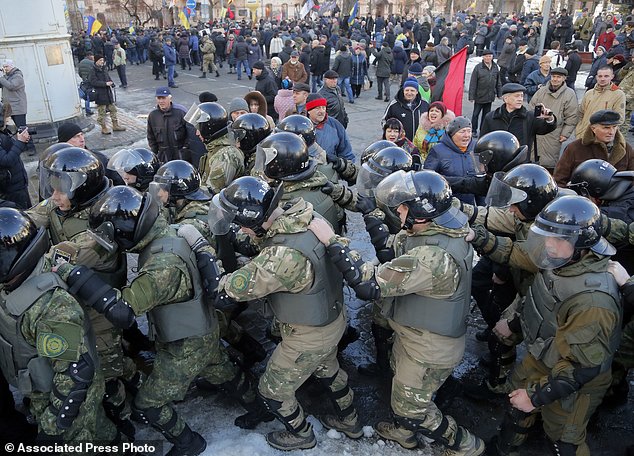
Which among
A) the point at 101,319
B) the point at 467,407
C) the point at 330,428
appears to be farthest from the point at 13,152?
the point at 467,407

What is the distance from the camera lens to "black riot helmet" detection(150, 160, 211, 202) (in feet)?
14.1

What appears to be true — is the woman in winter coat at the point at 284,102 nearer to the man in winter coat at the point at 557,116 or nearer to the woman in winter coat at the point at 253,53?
the man in winter coat at the point at 557,116

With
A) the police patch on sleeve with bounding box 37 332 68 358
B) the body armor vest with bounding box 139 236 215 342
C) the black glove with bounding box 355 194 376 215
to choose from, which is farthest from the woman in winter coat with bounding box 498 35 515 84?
the police patch on sleeve with bounding box 37 332 68 358

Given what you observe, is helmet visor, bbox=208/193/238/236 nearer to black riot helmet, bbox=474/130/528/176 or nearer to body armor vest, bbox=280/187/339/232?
body armor vest, bbox=280/187/339/232

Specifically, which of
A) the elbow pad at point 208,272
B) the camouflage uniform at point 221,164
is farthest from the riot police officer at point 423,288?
the camouflage uniform at point 221,164

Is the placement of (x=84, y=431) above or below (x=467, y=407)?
above

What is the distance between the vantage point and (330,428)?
3.99 metres

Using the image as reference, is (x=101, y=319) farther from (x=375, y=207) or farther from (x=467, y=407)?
(x=467, y=407)

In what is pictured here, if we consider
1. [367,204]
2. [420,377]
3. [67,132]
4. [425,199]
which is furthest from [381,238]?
[67,132]

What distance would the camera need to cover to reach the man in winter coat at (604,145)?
5.26 metres

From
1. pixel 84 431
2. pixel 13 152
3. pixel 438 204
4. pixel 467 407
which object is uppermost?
pixel 438 204

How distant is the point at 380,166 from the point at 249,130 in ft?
5.35

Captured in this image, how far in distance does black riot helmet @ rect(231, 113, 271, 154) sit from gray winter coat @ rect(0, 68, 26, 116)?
6.57 meters

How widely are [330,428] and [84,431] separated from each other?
1.77 m
